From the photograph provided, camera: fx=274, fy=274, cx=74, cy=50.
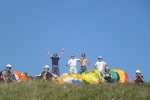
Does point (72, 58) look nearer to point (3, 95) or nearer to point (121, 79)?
point (121, 79)

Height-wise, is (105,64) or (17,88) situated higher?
(105,64)

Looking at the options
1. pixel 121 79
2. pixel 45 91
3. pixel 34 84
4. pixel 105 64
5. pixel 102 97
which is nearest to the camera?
pixel 102 97

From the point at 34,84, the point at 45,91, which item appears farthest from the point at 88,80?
the point at 45,91

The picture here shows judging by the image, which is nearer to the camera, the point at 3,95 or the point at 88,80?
the point at 3,95

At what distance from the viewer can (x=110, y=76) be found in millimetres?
16172

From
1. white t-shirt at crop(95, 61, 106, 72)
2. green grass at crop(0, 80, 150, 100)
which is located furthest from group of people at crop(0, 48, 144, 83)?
green grass at crop(0, 80, 150, 100)

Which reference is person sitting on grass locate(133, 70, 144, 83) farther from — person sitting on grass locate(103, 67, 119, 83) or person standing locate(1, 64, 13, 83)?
person standing locate(1, 64, 13, 83)

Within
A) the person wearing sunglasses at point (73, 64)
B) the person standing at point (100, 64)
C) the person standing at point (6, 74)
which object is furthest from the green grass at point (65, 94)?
the person wearing sunglasses at point (73, 64)

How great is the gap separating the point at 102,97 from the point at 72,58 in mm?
10483

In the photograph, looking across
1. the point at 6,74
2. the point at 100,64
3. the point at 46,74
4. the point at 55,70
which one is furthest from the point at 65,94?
the point at 55,70

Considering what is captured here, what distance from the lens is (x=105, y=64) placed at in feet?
60.4

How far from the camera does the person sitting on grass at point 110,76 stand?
16.0 metres

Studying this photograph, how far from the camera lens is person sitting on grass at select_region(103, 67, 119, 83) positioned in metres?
16.0

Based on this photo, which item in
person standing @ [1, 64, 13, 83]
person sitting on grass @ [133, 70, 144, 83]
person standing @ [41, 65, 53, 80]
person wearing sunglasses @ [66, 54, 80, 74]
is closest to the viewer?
person standing @ [1, 64, 13, 83]
